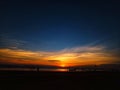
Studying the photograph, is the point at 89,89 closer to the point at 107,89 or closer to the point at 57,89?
the point at 107,89

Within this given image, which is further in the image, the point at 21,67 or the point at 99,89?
the point at 21,67

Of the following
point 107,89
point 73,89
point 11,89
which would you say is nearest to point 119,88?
point 107,89

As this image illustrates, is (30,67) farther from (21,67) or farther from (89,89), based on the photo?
(89,89)

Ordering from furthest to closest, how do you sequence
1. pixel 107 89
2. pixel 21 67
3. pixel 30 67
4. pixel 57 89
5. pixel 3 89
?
pixel 21 67, pixel 30 67, pixel 107 89, pixel 57 89, pixel 3 89

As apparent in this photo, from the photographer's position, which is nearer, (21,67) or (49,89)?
(49,89)

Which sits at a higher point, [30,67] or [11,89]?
[30,67]

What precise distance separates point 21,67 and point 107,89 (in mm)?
35563

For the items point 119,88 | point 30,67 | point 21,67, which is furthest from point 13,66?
point 119,88

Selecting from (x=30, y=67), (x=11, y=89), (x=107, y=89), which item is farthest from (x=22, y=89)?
(x=30, y=67)

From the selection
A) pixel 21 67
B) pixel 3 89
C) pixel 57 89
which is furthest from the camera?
pixel 21 67

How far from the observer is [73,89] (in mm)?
16656

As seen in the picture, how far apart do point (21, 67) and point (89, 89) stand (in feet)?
116

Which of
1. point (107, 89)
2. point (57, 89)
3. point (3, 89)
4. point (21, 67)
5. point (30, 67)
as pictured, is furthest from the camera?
point (21, 67)

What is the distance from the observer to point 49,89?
1608 cm
